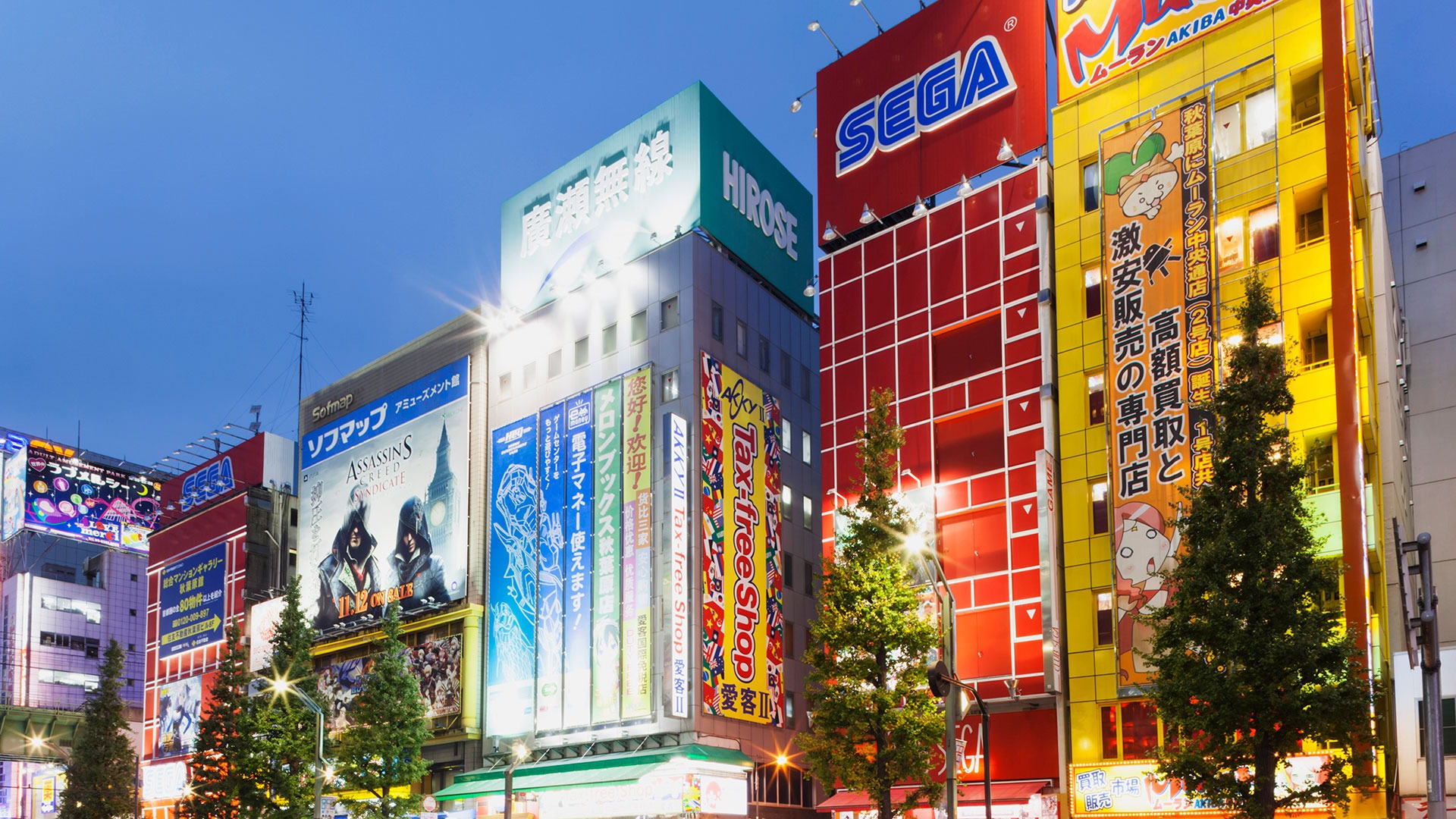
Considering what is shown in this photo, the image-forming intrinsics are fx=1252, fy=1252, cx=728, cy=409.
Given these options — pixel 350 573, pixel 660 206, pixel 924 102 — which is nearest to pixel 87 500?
pixel 350 573

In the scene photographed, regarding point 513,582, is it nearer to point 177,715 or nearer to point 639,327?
point 639,327

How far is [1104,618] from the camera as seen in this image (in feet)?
139

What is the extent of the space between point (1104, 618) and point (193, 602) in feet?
222

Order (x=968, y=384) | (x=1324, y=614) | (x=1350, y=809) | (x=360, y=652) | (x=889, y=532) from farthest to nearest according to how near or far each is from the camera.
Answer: (x=360, y=652) < (x=968, y=384) < (x=889, y=532) < (x=1350, y=809) < (x=1324, y=614)

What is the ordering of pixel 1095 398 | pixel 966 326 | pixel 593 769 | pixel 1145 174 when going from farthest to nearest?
pixel 593 769 → pixel 966 326 → pixel 1095 398 → pixel 1145 174

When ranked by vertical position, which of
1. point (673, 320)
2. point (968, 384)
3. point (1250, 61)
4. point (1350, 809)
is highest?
point (1250, 61)

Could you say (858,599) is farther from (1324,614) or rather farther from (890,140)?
(890,140)

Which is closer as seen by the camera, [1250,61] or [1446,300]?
[1250,61]

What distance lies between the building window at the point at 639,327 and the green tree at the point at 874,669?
21.6 meters

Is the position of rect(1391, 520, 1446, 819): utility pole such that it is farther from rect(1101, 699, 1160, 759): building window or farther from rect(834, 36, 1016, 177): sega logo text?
rect(834, 36, 1016, 177): sega logo text

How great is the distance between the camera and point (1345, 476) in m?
36.6

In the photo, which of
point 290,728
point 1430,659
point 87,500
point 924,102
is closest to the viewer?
A: point 1430,659

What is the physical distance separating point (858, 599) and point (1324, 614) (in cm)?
1364

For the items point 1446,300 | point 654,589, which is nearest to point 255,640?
point 654,589
